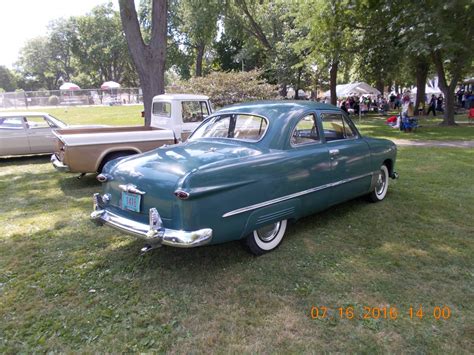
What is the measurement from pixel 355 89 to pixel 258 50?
8.73 m

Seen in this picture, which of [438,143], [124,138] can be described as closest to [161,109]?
[124,138]

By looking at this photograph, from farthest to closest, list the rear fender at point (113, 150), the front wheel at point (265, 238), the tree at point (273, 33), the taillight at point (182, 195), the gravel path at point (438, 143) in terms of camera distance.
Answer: the tree at point (273, 33), the gravel path at point (438, 143), the rear fender at point (113, 150), the front wheel at point (265, 238), the taillight at point (182, 195)

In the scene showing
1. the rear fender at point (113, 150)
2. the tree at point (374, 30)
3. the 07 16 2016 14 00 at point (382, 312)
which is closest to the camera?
the 07 16 2016 14 00 at point (382, 312)

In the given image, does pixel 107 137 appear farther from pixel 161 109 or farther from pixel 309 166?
pixel 309 166

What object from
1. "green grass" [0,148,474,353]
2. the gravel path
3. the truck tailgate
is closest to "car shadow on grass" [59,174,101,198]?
the truck tailgate

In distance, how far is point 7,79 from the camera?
8094 centimetres

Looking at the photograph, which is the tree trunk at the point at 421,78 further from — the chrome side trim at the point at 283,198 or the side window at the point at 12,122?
the side window at the point at 12,122

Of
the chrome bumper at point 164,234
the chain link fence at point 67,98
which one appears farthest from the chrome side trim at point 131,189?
the chain link fence at point 67,98

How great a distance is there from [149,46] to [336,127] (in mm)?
6970

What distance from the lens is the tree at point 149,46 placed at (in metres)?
9.91

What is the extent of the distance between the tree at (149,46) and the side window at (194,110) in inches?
79.1

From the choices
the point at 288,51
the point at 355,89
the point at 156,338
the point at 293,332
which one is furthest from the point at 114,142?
the point at 355,89

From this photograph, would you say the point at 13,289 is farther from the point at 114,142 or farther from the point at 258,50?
the point at 258,50

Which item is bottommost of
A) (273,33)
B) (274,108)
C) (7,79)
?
(274,108)
